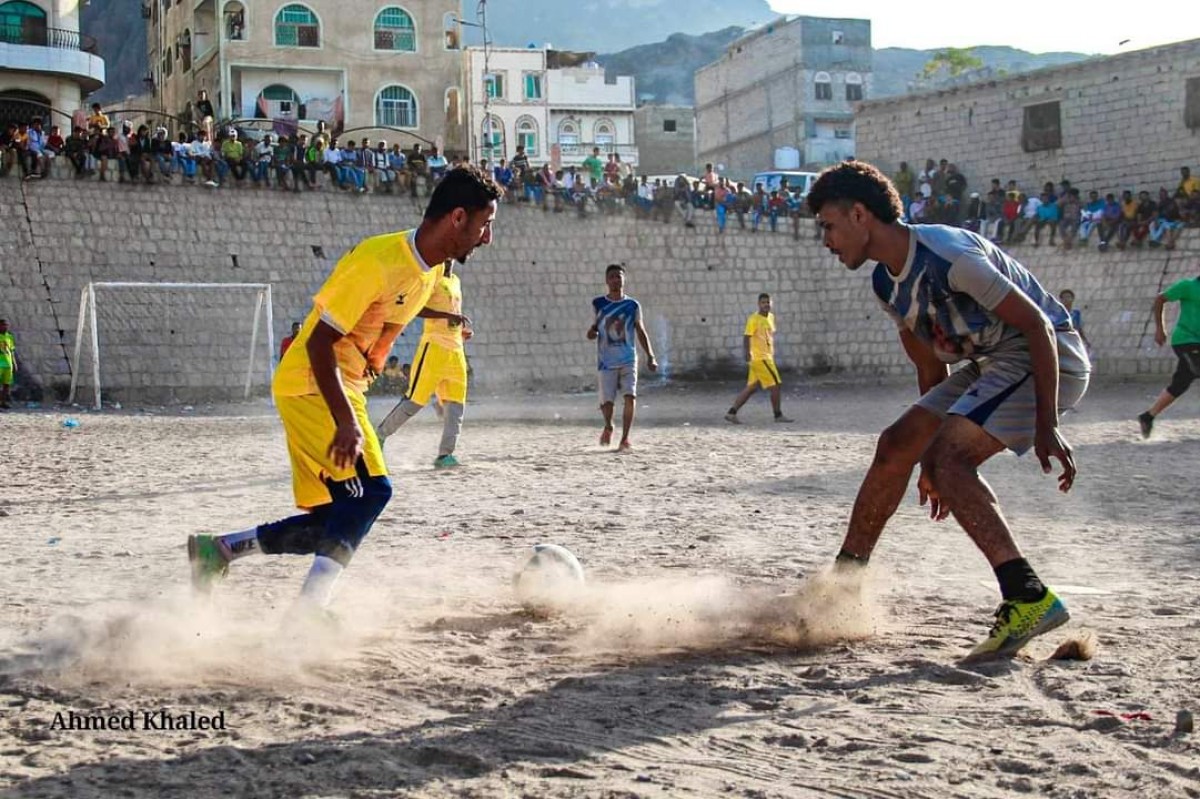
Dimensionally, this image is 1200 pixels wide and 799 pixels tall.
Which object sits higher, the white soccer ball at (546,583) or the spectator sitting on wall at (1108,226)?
the spectator sitting on wall at (1108,226)

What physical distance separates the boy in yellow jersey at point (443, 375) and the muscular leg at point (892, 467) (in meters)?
7.18

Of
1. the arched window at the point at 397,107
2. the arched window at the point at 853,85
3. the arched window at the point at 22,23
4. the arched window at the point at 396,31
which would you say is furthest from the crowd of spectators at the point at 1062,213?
the arched window at the point at 853,85

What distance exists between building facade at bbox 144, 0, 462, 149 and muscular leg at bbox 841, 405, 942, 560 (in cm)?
4357

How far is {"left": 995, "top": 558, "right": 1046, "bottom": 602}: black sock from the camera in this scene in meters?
4.62

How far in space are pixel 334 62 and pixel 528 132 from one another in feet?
71.7

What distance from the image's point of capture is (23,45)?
4059 cm

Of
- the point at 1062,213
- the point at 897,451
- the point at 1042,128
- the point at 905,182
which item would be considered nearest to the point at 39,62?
the point at 905,182

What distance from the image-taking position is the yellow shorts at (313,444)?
195 inches

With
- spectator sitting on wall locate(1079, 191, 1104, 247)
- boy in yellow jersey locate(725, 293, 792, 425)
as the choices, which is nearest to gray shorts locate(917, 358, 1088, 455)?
boy in yellow jersey locate(725, 293, 792, 425)

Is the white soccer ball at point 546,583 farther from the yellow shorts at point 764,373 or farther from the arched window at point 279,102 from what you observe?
the arched window at point 279,102

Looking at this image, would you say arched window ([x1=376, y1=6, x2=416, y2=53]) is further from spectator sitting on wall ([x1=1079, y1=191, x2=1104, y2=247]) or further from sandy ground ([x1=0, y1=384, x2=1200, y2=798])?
sandy ground ([x1=0, y1=384, x2=1200, y2=798])

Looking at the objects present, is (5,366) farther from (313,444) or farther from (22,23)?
(22,23)

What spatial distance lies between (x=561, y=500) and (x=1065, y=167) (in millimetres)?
30248

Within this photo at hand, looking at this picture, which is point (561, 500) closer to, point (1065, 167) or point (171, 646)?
point (171, 646)
